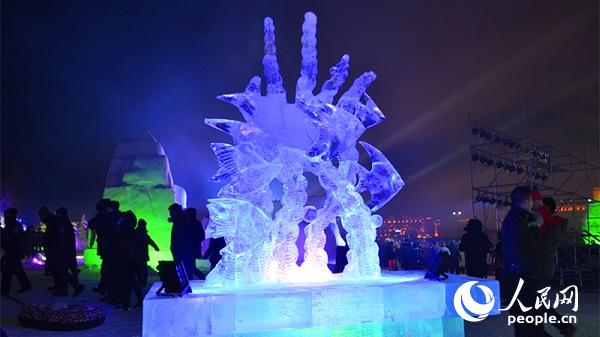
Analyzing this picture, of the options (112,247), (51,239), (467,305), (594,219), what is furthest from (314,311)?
(594,219)

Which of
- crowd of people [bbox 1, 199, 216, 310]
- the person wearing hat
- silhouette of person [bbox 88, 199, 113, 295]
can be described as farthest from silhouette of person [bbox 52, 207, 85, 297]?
the person wearing hat

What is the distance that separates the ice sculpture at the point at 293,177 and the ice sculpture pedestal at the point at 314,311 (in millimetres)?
589

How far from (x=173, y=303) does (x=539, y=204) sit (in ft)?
13.0

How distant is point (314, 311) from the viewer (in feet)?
16.8

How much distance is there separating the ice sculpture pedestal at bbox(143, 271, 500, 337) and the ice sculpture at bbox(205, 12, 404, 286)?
0.59 m

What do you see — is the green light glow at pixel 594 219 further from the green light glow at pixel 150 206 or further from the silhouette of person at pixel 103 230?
the silhouette of person at pixel 103 230

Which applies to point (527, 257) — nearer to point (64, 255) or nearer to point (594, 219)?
point (64, 255)

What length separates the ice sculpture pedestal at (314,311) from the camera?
15.8ft

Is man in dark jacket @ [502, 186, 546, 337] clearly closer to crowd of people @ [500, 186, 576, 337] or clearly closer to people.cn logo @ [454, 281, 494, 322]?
crowd of people @ [500, 186, 576, 337]

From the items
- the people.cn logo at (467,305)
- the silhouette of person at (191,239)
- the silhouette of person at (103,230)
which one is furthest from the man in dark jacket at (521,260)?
the silhouette of person at (103,230)

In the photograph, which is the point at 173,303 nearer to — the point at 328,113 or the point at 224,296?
the point at 224,296

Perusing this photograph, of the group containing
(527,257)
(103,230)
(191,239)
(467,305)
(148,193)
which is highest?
(148,193)

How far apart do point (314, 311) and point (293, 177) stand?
2.03m

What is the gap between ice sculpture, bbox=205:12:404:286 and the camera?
625 cm
